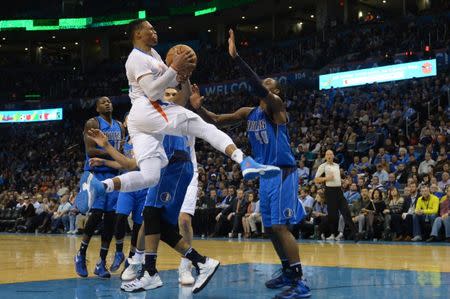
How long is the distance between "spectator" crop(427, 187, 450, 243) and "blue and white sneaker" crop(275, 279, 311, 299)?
860 cm

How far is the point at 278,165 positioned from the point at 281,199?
0.33 metres

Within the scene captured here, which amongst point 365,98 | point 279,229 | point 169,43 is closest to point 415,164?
point 365,98

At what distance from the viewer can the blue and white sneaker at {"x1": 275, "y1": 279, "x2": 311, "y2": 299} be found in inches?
197

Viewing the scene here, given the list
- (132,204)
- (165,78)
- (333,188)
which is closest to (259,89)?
(165,78)

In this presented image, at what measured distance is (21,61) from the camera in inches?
1820

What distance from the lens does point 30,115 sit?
40188 millimetres

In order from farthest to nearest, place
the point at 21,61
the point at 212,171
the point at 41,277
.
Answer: the point at 21,61 < the point at 212,171 < the point at 41,277

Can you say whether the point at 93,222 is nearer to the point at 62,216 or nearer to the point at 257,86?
the point at 257,86

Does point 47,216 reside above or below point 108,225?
below

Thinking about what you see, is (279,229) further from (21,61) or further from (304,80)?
(21,61)

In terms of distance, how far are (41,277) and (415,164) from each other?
10.8 metres

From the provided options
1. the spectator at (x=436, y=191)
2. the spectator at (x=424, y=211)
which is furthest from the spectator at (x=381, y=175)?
the spectator at (x=424, y=211)

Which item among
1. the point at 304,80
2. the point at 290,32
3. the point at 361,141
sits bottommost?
the point at 361,141


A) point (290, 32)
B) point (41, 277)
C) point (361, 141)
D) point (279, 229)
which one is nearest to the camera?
point (279, 229)
